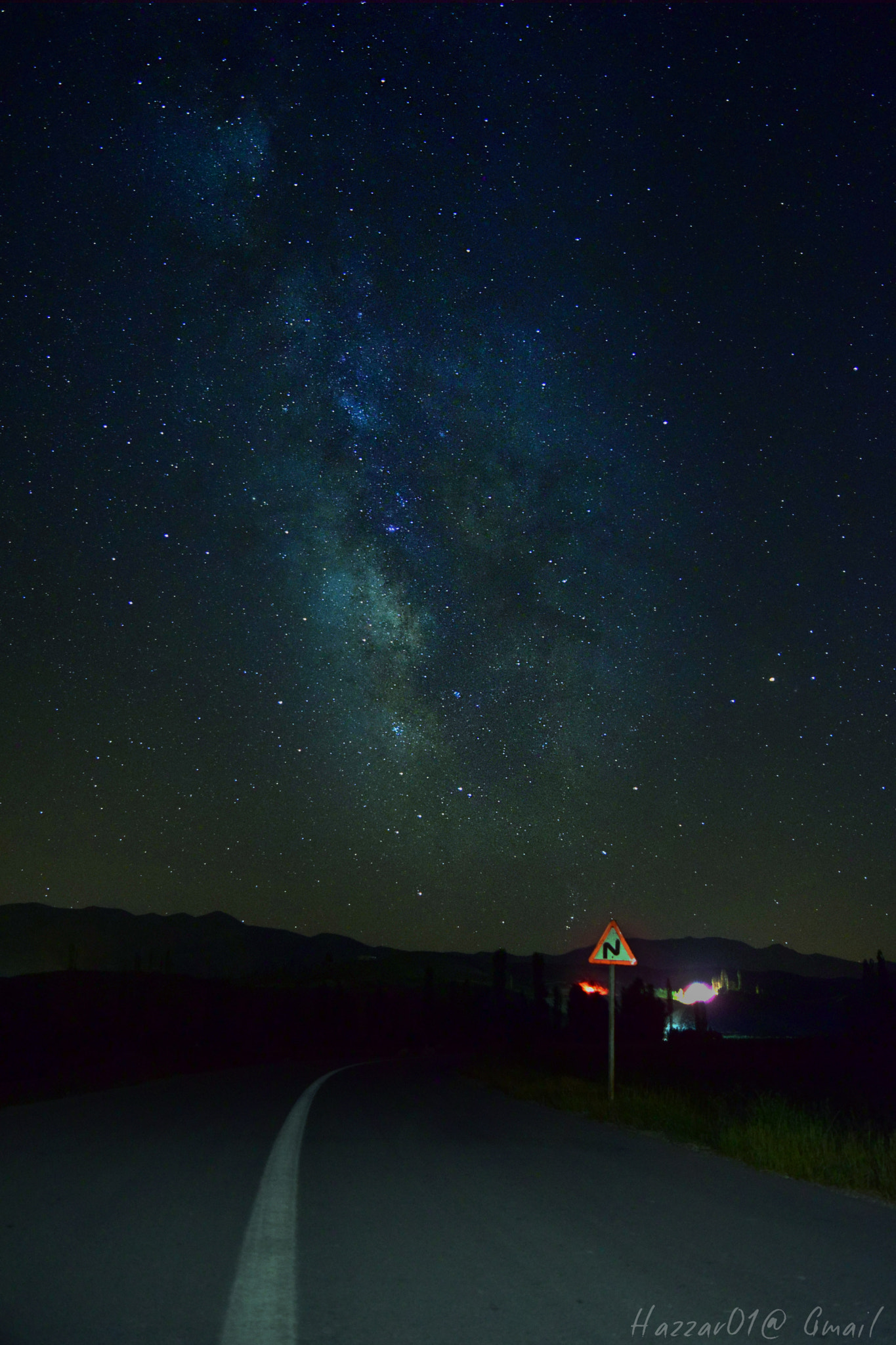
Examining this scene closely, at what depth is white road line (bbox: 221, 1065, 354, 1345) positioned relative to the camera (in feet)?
13.7

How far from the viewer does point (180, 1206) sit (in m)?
6.78

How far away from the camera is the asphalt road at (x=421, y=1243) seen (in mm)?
4328

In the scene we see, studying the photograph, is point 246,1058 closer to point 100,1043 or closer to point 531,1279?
point 100,1043

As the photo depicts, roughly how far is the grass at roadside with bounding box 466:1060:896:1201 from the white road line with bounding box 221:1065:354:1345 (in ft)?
14.1

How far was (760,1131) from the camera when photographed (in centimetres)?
989

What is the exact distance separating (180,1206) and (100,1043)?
98.4ft

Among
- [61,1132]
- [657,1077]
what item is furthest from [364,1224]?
[657,1077]

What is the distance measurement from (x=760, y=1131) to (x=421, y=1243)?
5396mm

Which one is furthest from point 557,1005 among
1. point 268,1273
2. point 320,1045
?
point 268,1273

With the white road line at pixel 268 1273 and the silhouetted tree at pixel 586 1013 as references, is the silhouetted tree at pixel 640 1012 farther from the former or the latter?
the white road line at pixel 268 1273

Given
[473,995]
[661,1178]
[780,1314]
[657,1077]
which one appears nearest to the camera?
[780,1314]

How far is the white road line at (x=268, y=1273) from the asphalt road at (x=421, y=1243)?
0.8 inches

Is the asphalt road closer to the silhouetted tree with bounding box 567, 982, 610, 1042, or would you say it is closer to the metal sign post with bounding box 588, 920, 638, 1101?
the metal sign post with bounding box 588, 920, 638, 1101

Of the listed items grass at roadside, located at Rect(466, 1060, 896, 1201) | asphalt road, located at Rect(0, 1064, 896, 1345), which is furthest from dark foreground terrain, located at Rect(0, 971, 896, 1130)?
asphalt road, located at Rect(0, 1064, 896, 1345)
